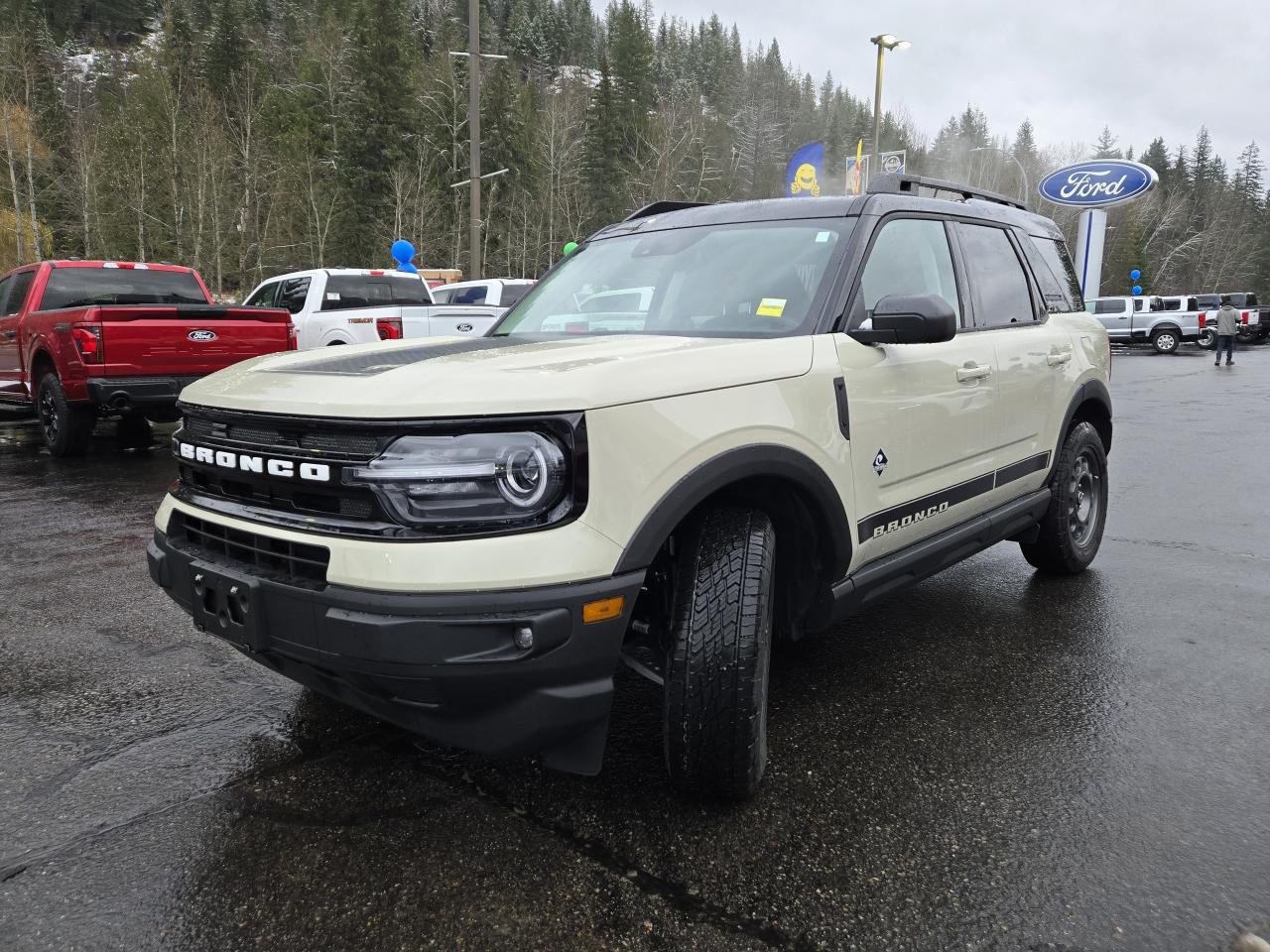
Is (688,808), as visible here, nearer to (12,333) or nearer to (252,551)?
(252,551)

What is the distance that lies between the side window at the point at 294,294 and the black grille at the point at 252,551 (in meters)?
10.3

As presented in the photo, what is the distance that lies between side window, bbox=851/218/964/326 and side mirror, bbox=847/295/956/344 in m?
0.11

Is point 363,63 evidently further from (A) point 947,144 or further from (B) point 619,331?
(A) point 947,144

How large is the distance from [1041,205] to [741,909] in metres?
81.5

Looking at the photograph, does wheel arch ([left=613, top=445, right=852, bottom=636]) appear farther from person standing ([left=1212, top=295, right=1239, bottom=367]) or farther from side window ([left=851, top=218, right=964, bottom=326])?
person standing ([left=1212, top=295, right=1239, bottom=367])

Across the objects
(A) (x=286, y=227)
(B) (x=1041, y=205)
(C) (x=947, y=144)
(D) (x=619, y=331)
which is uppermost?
(C) (x=947, y=144)

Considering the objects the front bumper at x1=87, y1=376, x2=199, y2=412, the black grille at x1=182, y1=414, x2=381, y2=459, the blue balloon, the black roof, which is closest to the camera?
the black grille at x1=182, y1=414, x2=381, y2=459

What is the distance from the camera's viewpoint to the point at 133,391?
782cm

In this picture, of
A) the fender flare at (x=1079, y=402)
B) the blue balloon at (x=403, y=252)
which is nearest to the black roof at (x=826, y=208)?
the fender flare at (x=1079, y=402)

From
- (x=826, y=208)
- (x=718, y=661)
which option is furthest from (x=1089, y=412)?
(x=718, y=661)

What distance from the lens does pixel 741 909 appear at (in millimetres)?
2057

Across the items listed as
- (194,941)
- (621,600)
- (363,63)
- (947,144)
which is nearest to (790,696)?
(621,600)

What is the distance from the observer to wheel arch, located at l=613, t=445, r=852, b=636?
2.15 m

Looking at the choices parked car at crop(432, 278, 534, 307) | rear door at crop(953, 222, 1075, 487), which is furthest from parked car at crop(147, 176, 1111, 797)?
parked car at crop(432, 278, 534, 307)
